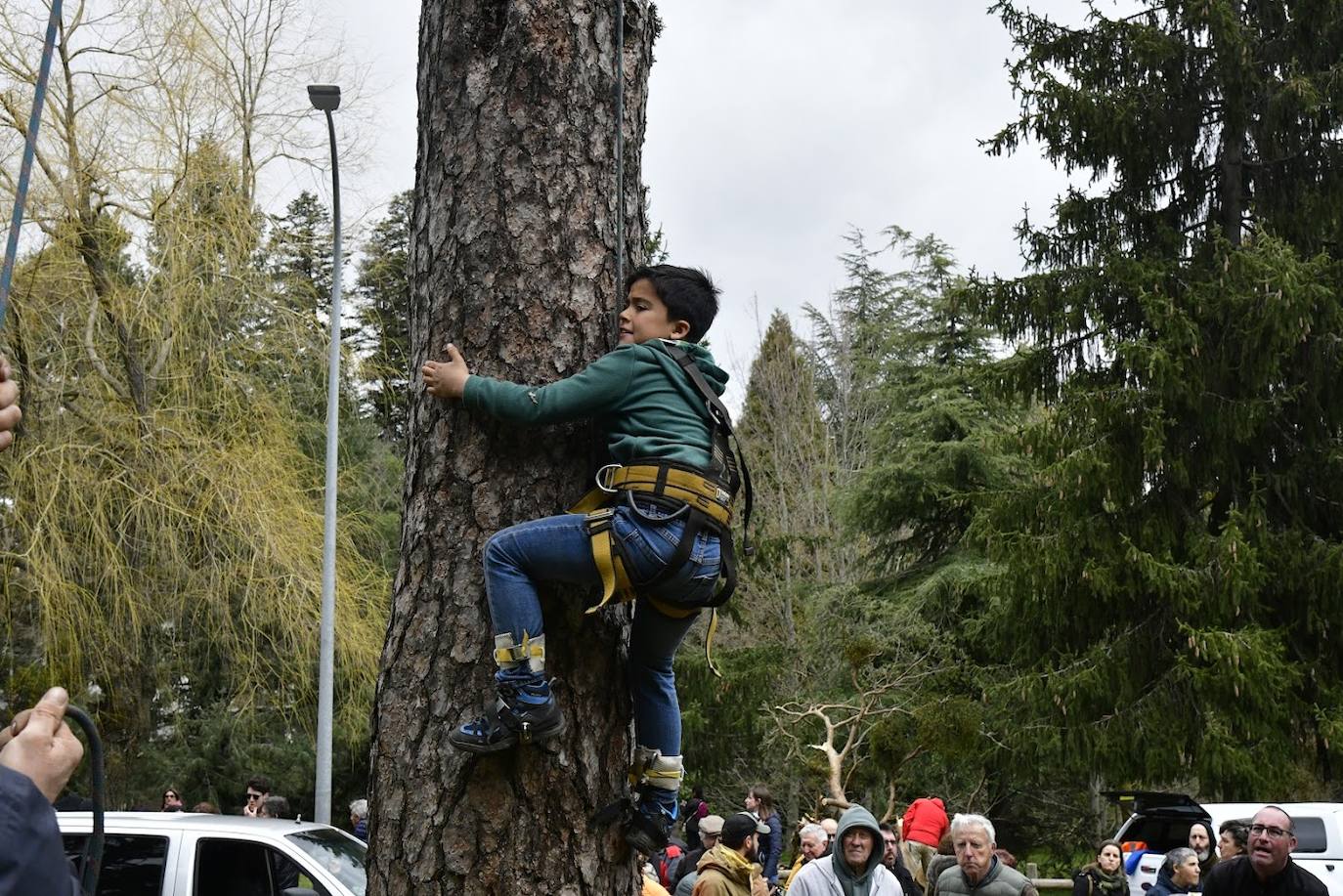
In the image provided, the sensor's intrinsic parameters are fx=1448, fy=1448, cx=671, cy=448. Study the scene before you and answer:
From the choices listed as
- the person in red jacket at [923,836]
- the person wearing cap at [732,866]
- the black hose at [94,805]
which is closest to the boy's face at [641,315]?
the black hose at [94,805]

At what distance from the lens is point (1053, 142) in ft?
69.4

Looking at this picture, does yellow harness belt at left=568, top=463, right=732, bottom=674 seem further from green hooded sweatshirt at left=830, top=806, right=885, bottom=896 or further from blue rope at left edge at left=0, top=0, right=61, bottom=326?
green hooded sweatshirt at left=830, top=806, right=885, bottom=896

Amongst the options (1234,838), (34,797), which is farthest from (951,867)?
(34,797)

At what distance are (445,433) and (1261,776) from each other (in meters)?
16.1

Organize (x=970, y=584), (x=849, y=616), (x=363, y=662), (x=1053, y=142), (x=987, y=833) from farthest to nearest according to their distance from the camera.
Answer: (x=849, y=616), (x=970, y=584), (x=1053, y=142), (x=363, y=662), (x=987, y=833)

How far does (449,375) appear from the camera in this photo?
3.65m

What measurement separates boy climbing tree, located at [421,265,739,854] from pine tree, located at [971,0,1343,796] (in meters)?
14.9

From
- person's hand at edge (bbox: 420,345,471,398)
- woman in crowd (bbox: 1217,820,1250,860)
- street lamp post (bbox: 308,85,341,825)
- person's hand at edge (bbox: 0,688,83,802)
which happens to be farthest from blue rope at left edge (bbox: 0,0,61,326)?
street lamp post (bbox: 308,85,341,825)

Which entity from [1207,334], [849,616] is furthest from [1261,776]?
[849,616]

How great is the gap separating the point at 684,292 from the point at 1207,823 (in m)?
12.5

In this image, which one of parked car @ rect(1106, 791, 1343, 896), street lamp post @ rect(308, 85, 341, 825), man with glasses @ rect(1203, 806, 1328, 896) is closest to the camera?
man with glasses @ rect(1203, 806, 1328, 896)

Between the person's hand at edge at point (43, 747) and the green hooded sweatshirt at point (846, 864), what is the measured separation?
20.3 feet

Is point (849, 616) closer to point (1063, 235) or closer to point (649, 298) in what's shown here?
point (1063, 235)

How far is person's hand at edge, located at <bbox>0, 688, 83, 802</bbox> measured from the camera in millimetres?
1922
